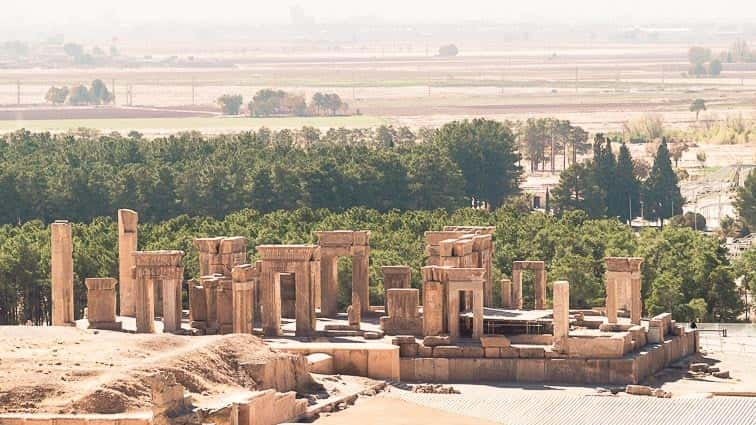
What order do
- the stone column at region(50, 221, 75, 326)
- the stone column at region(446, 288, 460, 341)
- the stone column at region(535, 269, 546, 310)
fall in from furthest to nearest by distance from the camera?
the stone column at region(535, 269, 546, 310) < the stone column at region(50, 221, 75, 326) < the stone column at region(446, 288, 460, 341)

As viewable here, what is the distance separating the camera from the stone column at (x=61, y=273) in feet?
200

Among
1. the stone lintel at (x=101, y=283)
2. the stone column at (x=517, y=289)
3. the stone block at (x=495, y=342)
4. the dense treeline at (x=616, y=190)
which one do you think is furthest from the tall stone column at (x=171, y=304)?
the dense treeline at (x=616, y=190)

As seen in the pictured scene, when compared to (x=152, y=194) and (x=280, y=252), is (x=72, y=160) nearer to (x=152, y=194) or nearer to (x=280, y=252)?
(x=152, y=194)

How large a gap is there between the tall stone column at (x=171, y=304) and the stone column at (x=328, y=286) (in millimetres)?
4914

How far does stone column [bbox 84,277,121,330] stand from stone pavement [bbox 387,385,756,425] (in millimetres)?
8522

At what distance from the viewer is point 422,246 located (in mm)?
74625

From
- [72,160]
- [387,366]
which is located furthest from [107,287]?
[72,160]

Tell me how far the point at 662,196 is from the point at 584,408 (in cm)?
6075

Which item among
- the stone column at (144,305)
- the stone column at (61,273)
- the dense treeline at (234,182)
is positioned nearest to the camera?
the stone column at (144,305)

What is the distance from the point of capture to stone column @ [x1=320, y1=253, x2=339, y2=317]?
63375 mm

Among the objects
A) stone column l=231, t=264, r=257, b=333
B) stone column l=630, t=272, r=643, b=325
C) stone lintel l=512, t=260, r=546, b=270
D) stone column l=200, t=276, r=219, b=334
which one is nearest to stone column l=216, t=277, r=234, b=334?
stone column l=200, t=276, r=219, b=334

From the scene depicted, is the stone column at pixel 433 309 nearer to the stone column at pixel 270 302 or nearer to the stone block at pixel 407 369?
the stone block at pixel 407 369

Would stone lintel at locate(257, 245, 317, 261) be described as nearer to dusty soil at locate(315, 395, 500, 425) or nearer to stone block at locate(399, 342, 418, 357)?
stone block at locate(399, 342, 418, 357)

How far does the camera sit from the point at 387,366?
185ft
